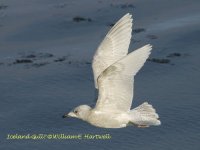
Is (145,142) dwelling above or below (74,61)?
below

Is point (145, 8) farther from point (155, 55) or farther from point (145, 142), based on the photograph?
point (145, 142)

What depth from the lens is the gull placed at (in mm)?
14016

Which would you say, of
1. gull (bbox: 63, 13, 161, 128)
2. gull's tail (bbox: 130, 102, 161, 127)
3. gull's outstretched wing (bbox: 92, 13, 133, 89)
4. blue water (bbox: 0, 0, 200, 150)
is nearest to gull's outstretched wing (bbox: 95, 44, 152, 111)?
gull (bbox: 63, 13, 161, 128)

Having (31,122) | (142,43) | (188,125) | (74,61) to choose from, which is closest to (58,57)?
(74,61)

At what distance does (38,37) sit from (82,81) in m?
3.22

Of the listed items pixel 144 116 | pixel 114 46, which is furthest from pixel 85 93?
pixel 144 116

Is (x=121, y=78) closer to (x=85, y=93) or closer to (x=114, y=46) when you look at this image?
(x=114, y=46)

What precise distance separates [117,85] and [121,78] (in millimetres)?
138

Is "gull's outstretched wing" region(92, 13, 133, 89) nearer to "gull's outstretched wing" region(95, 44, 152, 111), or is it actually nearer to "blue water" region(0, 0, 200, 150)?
"gull's outstretched wing" region(95, 44, 152, 111)

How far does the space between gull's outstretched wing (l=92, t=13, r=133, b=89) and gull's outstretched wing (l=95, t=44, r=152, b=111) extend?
970mm

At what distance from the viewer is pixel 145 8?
23672 millimetres

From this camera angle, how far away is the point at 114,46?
15.4 metres

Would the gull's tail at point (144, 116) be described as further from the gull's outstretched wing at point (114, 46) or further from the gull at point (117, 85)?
the gull's outstretched wing at point (114, 46)

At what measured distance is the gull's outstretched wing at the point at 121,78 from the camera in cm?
1398
